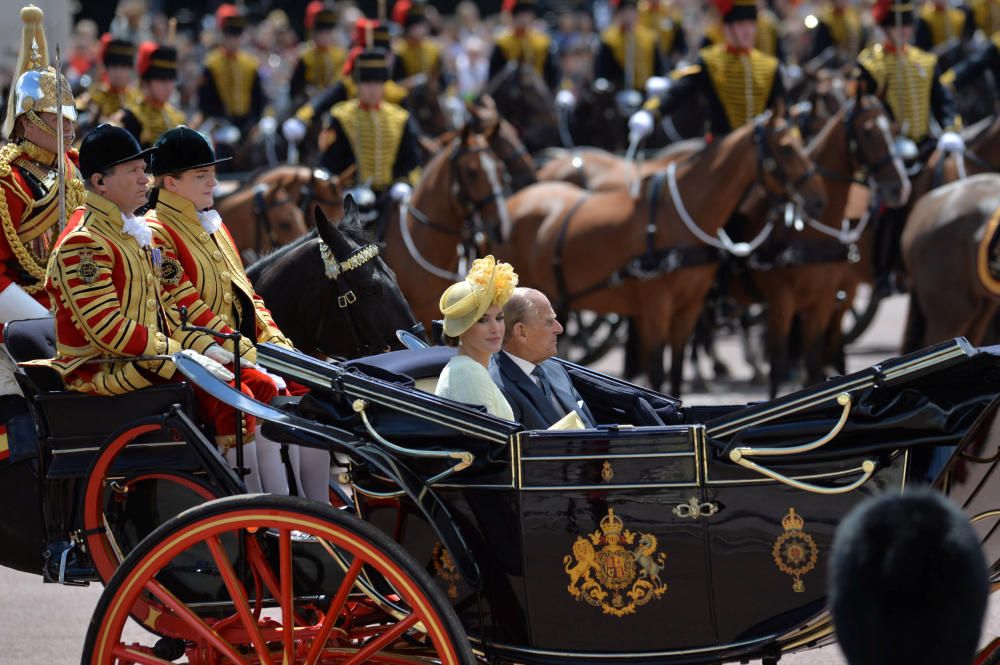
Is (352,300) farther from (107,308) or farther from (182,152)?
(107,308)

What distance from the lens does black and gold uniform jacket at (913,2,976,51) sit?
14883 mm

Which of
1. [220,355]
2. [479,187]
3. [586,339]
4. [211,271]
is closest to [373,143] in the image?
[479,187]

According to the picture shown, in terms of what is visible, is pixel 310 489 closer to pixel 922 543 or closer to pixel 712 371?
pixel 922 543

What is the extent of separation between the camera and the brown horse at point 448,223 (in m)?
10.1

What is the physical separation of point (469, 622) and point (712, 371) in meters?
9.00

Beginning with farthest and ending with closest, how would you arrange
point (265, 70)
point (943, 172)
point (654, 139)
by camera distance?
point (265, 70) < point (654, 139) < point (943, 172)

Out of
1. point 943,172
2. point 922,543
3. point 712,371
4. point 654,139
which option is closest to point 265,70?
point 654,139

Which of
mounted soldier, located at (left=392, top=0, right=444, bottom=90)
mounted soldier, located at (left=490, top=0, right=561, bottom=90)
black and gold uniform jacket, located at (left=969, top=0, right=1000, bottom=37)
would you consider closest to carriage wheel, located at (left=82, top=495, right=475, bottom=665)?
black and gold uniform jacket, located at (left=969, top=0, right=1000, bottom=37)

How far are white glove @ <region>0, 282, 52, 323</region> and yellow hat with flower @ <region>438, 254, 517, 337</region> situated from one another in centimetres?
176

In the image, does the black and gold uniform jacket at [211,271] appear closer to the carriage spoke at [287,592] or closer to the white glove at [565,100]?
the carriage spoke at [287,592]

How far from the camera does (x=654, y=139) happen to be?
1438 centimetres

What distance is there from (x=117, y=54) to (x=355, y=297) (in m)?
8.07

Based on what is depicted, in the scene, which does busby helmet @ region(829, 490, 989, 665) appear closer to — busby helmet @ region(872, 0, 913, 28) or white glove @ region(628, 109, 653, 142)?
white glove @ region(628, 109, 653, 142)

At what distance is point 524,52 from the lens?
669 inches
